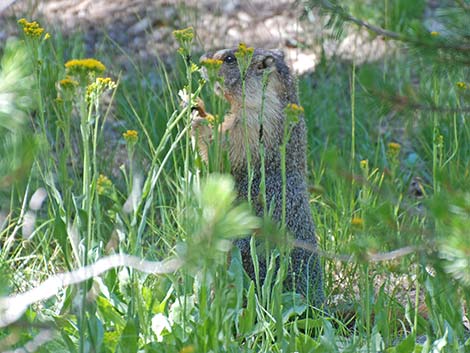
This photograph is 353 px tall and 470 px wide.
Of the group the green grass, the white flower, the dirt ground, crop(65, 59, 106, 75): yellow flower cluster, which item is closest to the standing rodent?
the green grass

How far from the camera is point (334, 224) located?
426 cm

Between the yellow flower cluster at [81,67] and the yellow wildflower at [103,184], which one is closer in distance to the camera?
the yellow flower cluster at [81,67]

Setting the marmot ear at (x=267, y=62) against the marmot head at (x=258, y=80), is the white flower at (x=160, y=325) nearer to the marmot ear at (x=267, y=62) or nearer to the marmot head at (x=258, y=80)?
the marmot head at (x=258, y=80)

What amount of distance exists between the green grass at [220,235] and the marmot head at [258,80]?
51 cm

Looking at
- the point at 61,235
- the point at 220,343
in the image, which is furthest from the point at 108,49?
the point at 220,343

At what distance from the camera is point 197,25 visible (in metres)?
6.13

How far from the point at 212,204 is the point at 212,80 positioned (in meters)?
1.10

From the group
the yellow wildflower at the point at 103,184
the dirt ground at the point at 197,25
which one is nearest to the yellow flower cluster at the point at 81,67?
the yellow wildflower at the point at 103,184

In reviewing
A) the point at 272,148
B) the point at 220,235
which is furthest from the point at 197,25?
the point at 220,235

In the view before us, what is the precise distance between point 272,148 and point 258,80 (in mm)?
352

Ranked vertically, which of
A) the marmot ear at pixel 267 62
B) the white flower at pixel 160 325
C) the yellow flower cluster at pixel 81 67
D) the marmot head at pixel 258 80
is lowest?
the white flower at pixel 160 325

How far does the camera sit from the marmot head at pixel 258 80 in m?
4.05

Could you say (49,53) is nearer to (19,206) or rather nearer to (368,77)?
(19,206)

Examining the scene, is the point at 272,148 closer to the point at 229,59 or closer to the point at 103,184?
the point at 229,59
